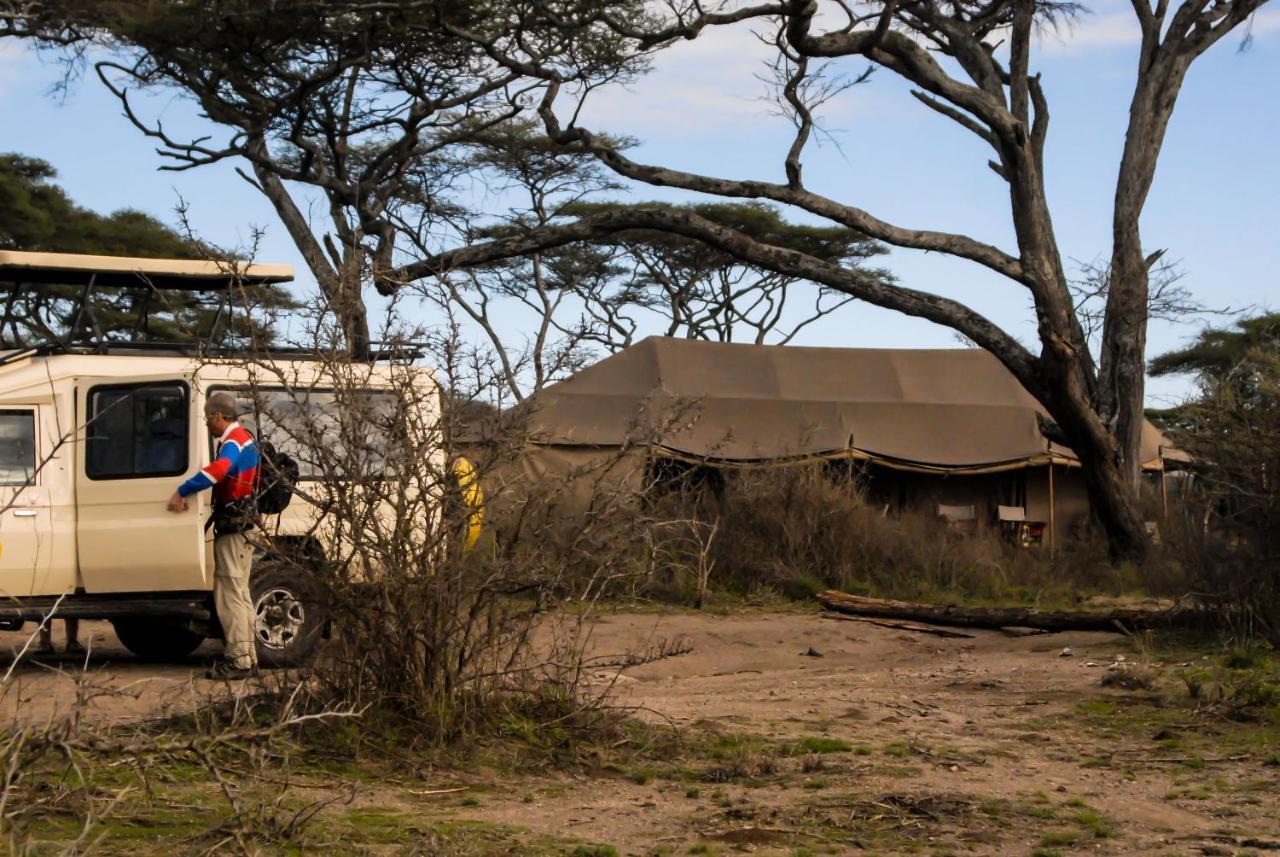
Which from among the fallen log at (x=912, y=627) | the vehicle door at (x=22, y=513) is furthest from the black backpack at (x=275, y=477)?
the fallen log at (x=912, y=627)

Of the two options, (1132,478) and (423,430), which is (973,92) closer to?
(1132,478)

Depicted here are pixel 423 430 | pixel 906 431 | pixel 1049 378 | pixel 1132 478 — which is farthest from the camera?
pixel 906 431

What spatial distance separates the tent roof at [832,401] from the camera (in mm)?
A: 19250

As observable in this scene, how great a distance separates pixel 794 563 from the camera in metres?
15.1

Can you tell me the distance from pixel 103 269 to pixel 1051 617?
6784mm

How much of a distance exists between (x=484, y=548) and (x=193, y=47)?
42.4 ft

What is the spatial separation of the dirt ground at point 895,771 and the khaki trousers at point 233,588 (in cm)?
47

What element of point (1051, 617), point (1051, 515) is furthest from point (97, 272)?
point (1051, 515)

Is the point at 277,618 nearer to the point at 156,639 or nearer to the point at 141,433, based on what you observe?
the point at 141,433

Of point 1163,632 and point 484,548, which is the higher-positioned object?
point 484,548

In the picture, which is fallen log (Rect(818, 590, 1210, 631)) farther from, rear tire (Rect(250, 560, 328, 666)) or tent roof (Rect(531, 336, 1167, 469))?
tent roof (Rect(531, 336, 1167, 469))

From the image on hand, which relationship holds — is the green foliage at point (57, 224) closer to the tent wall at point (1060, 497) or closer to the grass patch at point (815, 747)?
the tent wall at point (1060, 497)

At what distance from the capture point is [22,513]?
29.9 ft

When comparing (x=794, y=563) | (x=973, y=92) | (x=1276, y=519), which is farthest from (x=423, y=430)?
(x=973, y=92)
